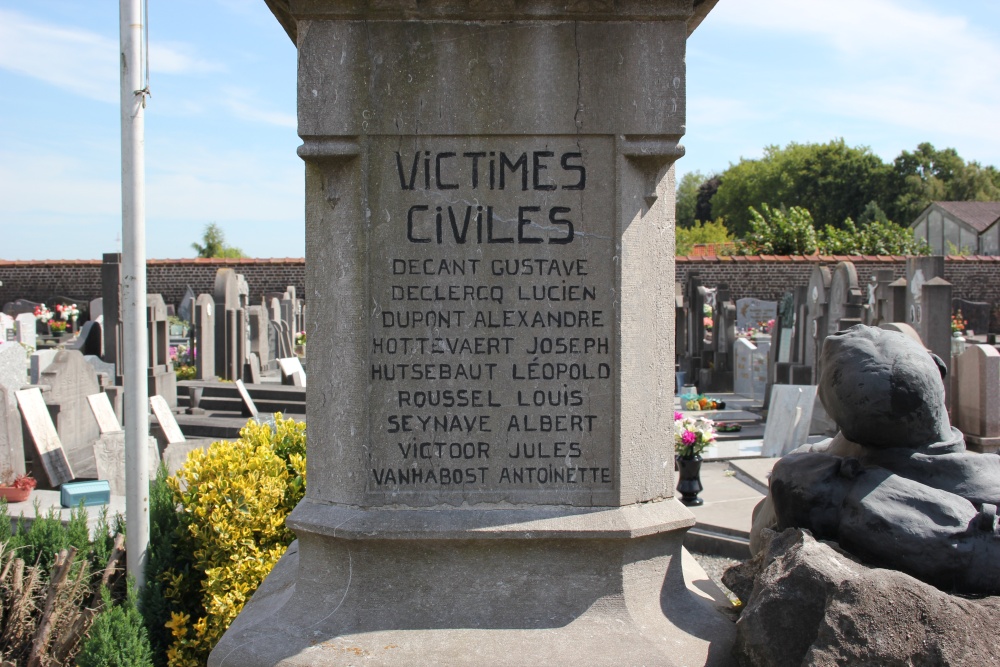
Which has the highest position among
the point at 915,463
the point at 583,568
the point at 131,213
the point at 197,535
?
the point at 131,213

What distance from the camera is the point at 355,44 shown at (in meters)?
2.86

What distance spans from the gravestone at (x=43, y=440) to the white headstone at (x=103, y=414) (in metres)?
0.44

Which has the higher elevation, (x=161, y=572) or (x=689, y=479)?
(x=161, y=572)

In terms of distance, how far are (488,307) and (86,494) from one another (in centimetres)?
518

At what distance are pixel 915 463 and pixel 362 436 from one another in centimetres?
186

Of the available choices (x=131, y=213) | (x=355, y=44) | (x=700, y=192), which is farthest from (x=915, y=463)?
(x=700, y=192)

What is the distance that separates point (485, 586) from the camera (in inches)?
113

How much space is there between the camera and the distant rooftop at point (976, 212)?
47966 mm

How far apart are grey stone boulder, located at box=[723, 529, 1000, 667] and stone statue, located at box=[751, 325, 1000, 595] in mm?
158

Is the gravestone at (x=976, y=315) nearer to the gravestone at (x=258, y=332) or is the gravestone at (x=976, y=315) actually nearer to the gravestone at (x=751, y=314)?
the gravestone at (x=751, y=314)

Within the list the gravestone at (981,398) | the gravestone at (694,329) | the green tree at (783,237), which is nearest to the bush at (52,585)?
the gravestone at (981,398)

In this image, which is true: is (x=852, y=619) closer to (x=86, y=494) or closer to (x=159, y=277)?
(x=86, y=494)

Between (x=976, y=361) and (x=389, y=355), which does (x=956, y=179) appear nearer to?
(x=976, y=361)

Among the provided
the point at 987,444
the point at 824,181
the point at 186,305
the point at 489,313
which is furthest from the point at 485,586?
the point at 824,181
